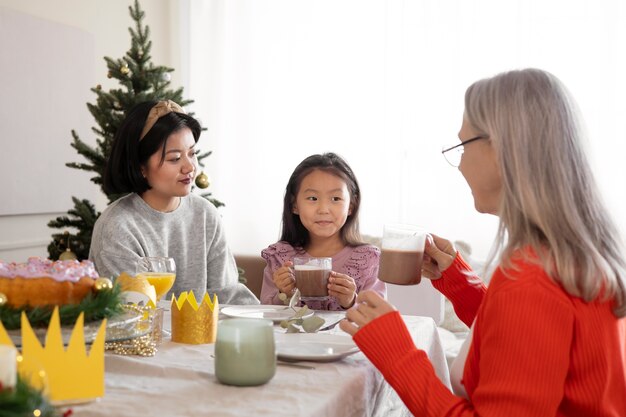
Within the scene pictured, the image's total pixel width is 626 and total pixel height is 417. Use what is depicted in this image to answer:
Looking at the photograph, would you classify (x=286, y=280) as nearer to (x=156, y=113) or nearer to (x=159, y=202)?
(x=159, y=202)

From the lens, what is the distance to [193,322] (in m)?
1.56

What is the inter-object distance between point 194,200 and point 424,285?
1.33 m

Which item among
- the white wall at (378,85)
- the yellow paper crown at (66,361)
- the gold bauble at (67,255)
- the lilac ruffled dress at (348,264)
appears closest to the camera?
the yellow paper crown at (66,361)

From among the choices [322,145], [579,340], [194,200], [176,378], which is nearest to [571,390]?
[579,340]

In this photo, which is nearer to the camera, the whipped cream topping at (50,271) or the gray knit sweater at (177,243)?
A: the whipped cream topping at (50,271)

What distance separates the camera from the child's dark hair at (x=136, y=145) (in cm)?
254

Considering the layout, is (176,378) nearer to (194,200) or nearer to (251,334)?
(251,334)

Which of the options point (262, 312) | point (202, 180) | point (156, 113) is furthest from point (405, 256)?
point (202, 180)

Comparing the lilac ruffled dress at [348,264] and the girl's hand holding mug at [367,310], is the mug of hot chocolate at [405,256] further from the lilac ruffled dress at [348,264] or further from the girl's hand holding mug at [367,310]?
the lilac ruffled dress at [348,264]

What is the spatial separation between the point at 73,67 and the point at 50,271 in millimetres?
3091

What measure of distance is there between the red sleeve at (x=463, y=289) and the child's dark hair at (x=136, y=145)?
1.18m

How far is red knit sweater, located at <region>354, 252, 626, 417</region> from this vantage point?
1.10 m

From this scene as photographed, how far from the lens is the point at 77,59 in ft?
13.4

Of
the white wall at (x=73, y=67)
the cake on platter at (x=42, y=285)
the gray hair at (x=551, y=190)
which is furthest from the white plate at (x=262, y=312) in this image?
the white wall at (x=73, y=67)
